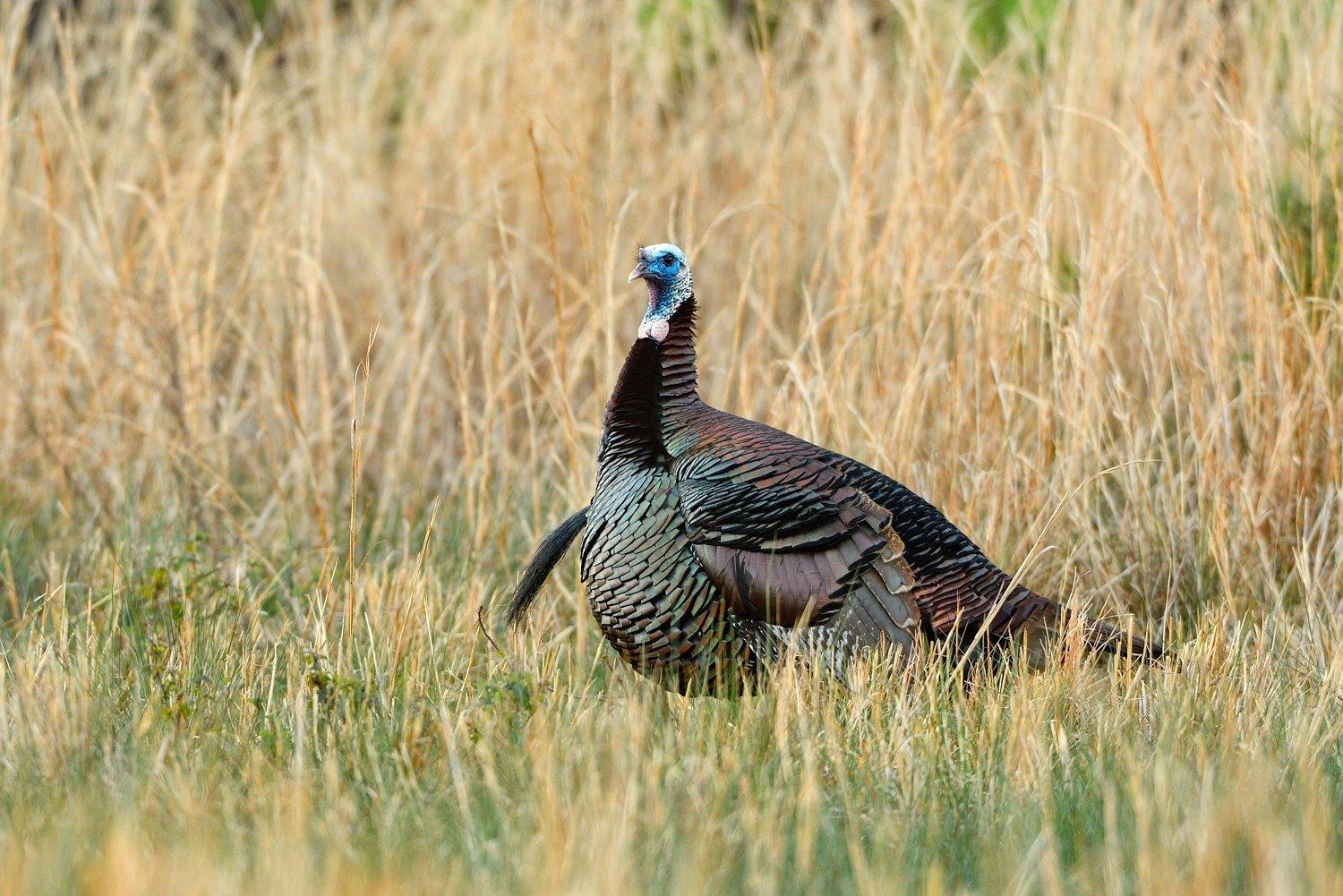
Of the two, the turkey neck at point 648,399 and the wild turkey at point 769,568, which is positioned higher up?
the turkey neck at point 648,399

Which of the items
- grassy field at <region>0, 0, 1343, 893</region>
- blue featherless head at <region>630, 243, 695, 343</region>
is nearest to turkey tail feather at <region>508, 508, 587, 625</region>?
grassy field at <region>0, 0, 1343, 893</region>

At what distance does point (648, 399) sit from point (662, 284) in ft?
0.88

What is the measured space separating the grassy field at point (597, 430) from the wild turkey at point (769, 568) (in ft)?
0.51

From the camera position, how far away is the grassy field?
8.84 feet

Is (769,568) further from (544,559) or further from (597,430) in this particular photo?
(597,430)

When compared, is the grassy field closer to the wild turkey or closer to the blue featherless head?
the wild turkey

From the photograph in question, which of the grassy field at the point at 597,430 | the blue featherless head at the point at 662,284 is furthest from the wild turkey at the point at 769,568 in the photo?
the blue featherless head at the point at 662,284

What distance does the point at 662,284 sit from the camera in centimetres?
383

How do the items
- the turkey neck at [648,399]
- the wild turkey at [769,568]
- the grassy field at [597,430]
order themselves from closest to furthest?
the grassy field at [597,430], the wild turkey at [769,568], the turkey neck at [648,399]

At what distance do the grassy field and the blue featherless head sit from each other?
654mm

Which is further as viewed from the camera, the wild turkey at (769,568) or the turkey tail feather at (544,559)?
the turkey tail feather at (544,559)

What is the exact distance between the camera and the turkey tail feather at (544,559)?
3.89 meters

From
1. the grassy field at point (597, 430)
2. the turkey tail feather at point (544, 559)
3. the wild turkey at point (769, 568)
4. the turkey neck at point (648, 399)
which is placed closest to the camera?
the grassy field at point (597, 430)

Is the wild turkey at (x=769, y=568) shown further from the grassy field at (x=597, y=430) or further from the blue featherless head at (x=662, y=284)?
the blue featherless head at (x=662, y=284)
